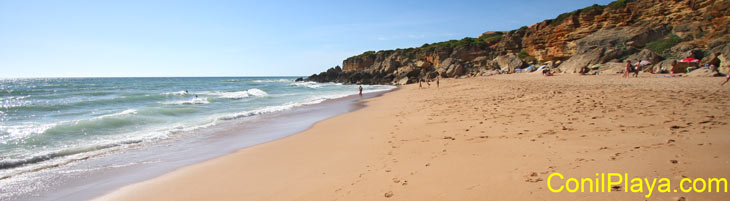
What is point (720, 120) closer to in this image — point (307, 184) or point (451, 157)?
point (451, 157)

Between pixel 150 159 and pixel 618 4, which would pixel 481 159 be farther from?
pixel 618 4

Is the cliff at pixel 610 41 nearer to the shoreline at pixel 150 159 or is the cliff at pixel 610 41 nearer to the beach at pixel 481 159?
the beach at pixel 481 159

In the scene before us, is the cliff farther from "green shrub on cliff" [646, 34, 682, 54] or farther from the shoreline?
the shoreline

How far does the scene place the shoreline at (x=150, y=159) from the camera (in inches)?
194

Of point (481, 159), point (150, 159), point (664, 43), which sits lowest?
point (150, 159)

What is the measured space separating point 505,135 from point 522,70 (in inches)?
1336

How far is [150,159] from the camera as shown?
661 cm

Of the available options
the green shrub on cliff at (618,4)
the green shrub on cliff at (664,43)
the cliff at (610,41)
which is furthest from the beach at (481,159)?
the green shrub on cliff at (618,4)

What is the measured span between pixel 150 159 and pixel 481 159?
6.78 metres

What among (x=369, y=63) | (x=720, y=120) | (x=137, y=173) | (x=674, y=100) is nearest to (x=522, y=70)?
(x=674, y=100)

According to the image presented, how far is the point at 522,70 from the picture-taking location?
116ft

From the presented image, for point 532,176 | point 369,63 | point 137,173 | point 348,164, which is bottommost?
point 137,173

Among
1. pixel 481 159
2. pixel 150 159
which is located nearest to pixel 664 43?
pixel 481 159

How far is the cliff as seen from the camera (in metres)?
22.2
